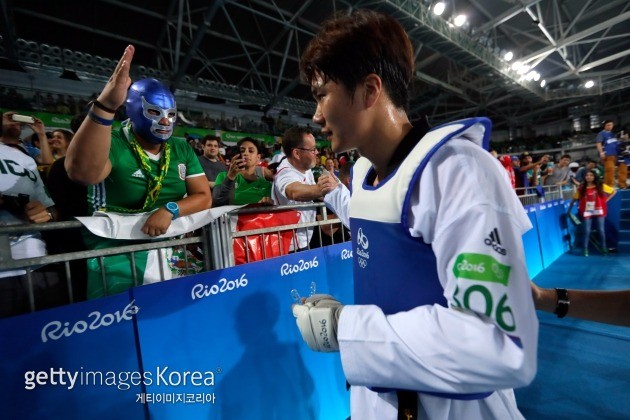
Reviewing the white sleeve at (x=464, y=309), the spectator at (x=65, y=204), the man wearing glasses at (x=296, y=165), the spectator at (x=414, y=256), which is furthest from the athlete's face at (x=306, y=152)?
the white sleeve at (x=464, y=309)

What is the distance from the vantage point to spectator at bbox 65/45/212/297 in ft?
4.96

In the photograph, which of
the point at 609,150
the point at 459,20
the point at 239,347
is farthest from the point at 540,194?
the point at 239,347

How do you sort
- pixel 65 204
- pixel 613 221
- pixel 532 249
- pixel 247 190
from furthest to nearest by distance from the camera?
pixel 613 221
pixel 532 249
pixel 247 190
pixel 65 204

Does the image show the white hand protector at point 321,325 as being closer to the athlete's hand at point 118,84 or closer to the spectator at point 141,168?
the spectator at point 141,168

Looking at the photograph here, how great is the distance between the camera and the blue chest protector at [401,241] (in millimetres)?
836

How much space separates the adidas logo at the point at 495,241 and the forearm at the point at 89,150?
1.55 m

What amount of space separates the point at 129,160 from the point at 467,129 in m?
1.72

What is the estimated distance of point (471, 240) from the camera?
2.27ft

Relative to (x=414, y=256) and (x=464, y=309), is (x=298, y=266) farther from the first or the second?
(x=464, y=309)

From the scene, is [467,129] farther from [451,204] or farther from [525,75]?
[525,75]

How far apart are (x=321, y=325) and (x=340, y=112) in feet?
2.16

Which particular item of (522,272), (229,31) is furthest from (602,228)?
(229,31)

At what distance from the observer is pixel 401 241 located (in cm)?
88

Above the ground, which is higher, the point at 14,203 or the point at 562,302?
the point at 14,203
